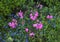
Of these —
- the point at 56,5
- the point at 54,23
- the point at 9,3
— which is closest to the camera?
the point at 54,23

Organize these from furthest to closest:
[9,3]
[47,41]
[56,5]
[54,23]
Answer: [56,5]
[9,3]
[54,23]
[47,41]

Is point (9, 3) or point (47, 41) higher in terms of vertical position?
point (9, 3)

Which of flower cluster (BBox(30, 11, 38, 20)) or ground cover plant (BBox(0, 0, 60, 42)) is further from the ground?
flower cluster (BBox(30, 11, 38, 20))

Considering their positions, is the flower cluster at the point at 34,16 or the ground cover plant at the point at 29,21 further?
the flower cluster at the point at 34,16

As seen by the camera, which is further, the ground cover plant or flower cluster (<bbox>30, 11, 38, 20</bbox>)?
flower cluster (<bbox>30, 11, 38, 20</bbox>)

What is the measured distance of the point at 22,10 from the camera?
4.69m

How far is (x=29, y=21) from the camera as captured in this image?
4.25 meters

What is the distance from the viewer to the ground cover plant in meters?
3.89

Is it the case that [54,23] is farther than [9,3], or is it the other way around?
[9,3]

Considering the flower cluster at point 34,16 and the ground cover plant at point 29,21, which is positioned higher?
the flower cluster at point 34,16

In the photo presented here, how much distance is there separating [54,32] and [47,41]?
0.74 ft

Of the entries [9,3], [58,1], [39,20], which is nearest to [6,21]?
[9,3]

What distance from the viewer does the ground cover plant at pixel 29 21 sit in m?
3.89

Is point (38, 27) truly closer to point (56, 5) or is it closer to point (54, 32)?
point (54, 32)
